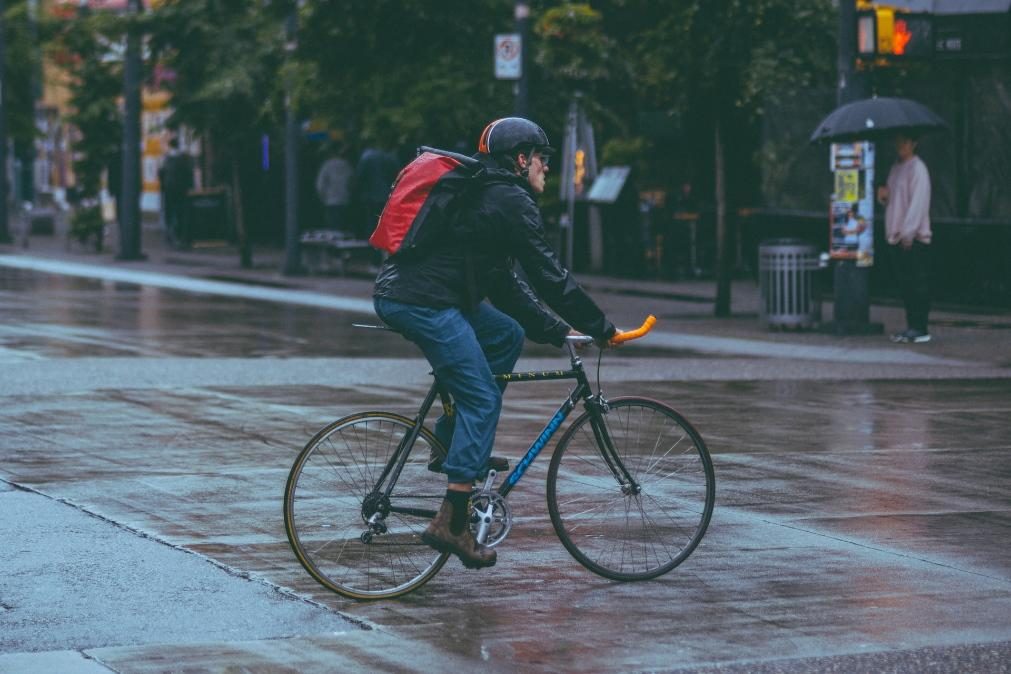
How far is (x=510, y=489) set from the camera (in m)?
7.19

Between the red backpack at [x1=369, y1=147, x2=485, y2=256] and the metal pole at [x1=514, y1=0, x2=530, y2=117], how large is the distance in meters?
15.5

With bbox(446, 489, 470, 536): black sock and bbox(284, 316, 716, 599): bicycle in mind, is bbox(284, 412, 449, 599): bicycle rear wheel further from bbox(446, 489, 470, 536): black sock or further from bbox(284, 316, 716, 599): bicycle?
bbox(446, 489, 470, 536): black sock

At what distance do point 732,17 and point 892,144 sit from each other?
397 cm

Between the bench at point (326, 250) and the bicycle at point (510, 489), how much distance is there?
21.7 metres

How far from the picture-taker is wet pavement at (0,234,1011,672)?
6.16m

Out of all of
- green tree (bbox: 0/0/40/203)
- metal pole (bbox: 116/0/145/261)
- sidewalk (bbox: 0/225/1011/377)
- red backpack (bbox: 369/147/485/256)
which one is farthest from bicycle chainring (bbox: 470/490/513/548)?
green tree (bbox: 0/0/40/203)

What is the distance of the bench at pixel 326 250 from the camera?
29156mm

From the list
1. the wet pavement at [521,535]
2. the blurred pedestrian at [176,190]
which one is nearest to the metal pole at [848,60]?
the wet pavement at [521,535]

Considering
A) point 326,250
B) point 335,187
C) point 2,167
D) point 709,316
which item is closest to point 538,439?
point 709,316

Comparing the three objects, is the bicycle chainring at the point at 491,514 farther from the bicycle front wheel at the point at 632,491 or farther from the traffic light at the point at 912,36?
the traffic light at the point at 912,36

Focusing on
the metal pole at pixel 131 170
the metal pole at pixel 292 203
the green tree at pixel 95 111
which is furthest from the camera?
the green tree at pixel 95 111

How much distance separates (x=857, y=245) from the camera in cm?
1808

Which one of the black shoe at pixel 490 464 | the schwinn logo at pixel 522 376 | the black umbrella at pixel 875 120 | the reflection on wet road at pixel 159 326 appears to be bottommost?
the reflection on wet road at pixel 159 326

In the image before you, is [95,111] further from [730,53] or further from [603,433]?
[603,433]
